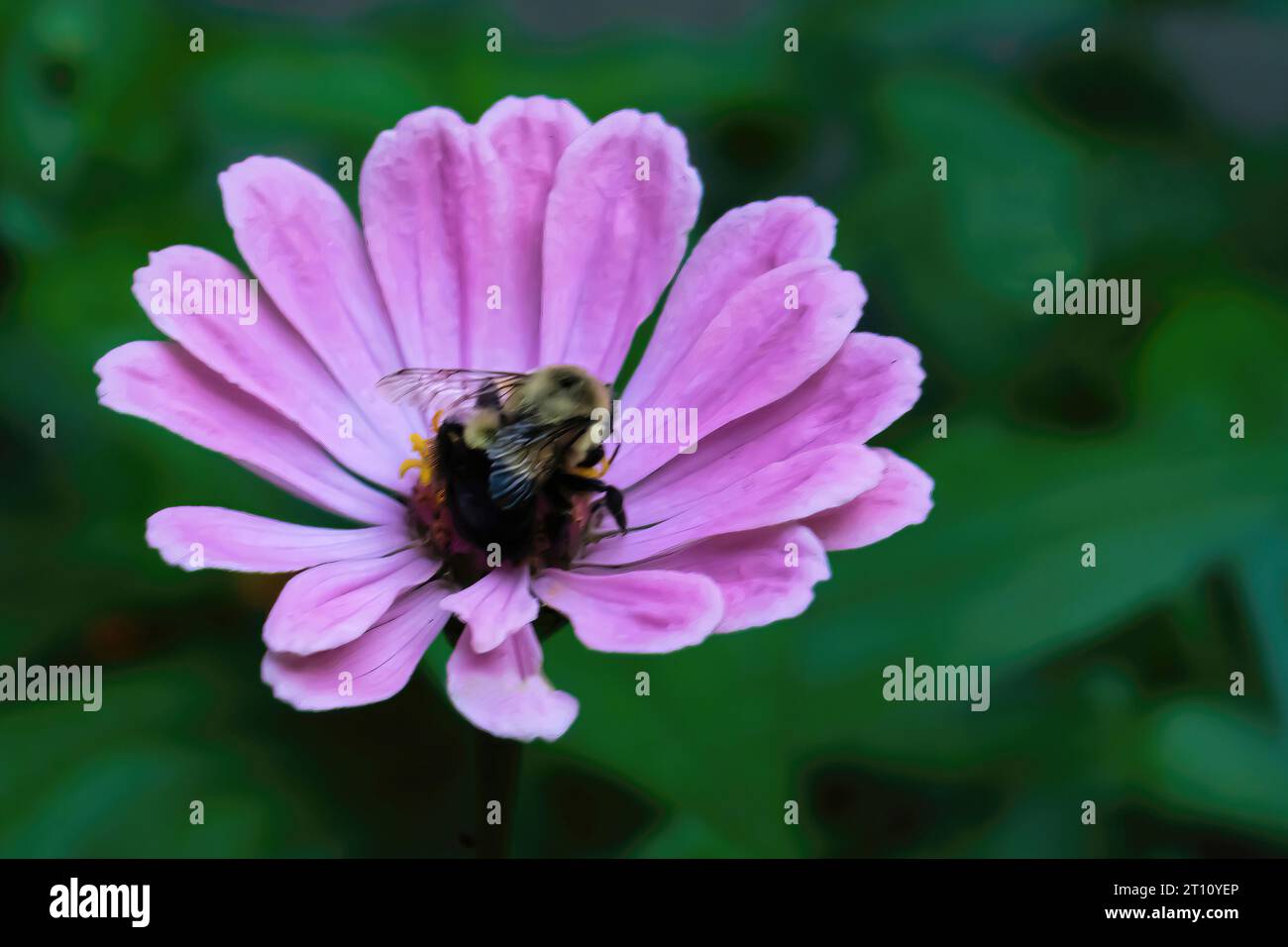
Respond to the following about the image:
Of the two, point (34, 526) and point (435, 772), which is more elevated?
point (34, 526)

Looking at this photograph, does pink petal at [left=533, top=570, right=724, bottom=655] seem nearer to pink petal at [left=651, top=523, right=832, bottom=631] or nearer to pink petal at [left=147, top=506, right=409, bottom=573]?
pink petal at [left=651, top=523, right=832, bottom=631]

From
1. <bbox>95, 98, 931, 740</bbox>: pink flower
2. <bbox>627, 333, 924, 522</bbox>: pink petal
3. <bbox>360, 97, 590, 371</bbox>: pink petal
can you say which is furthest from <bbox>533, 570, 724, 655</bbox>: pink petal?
<bbox>360, 97, 590, 371</bbox>: pink petal

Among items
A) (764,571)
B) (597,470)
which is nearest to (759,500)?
(764,571)

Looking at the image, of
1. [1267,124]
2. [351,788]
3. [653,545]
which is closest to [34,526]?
[351,788]

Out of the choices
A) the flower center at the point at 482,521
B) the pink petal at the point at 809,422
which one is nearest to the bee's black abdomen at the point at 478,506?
the flower center at the point at 482,521

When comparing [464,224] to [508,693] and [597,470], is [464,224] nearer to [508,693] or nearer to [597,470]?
[597,470]
